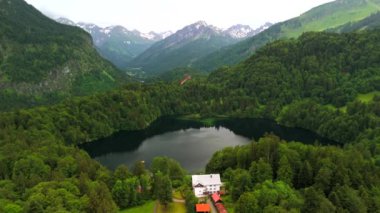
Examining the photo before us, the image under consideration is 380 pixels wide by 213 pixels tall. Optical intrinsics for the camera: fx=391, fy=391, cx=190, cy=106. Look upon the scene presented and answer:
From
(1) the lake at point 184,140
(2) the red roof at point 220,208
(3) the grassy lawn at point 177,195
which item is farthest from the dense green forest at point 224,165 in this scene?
(1) the lake at point 184,140

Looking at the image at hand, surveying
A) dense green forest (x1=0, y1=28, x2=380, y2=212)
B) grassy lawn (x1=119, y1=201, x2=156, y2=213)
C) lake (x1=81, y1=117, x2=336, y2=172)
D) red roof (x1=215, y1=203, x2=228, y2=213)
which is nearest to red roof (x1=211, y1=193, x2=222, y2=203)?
red roof (x1=215, y1=203, x2=228, y2=213)

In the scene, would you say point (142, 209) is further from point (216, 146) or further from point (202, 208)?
point (216, 146)

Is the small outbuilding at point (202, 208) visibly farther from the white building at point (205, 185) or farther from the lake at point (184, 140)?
the lake at point (184, 140)

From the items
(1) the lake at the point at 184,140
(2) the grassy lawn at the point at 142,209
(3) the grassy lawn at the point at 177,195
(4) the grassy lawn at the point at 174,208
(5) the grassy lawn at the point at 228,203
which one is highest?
(1) the lake at the point at 184,140

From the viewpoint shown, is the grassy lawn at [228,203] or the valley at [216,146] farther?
the grassy lawn at [228,203]

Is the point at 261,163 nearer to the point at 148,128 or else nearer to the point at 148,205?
the point at 148,205

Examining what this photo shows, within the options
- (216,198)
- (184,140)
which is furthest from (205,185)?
(184,140)
